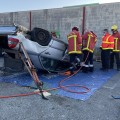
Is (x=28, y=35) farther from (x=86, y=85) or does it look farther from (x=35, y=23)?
(x=35, y=23)

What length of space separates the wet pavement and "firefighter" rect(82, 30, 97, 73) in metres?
2.45

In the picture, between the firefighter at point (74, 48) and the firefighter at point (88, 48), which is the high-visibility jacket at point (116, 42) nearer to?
the firefighter at point (88, 48)

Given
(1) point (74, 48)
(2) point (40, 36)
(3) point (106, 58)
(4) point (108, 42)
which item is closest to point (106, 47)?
(4) point (108, 42)

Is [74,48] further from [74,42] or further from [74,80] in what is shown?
[74,80]

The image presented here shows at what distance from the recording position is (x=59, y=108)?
4105 millimetres

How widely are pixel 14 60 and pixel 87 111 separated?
3.15m

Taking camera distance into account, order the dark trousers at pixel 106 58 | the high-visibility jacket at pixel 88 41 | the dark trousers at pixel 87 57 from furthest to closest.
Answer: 1. the dark trousers at pixel 106 58
2. the dark trousers at pixel 87 57
3. the high-visibility jacket at pixel 88 41

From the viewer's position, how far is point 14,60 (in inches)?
248

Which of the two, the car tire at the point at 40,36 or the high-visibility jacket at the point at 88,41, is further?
the high-visibility jacket at the point at 88,41

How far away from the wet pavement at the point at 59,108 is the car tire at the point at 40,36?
1.74 metres

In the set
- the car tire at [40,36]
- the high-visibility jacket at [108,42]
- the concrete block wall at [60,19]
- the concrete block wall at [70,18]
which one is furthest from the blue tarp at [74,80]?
the concrete block wall at [60,19]

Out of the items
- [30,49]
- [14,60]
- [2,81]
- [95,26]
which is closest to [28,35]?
[30,49]

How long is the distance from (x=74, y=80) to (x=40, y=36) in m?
1.68

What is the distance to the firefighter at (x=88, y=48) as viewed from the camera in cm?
733
